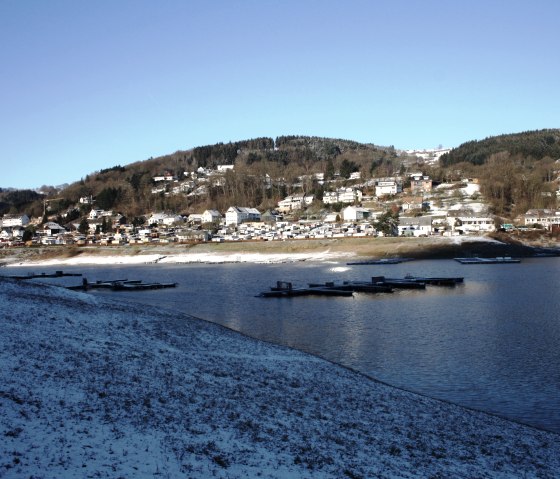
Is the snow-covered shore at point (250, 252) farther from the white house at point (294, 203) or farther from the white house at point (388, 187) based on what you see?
the white house at point (388, 187)

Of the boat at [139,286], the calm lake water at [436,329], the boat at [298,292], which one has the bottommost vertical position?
the calm lake water at [436,329]

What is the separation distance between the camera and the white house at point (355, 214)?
12912 centimetres

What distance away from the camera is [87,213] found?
195375 millimetres

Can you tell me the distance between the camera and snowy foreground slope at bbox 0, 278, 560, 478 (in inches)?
354

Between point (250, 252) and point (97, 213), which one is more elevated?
point (97, 213)

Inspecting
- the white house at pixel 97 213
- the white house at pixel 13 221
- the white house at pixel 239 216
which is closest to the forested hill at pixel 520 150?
the white house at pixel 239 216

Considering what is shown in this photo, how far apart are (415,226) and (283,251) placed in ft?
93.9

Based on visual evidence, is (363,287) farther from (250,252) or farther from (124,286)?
(250,252)

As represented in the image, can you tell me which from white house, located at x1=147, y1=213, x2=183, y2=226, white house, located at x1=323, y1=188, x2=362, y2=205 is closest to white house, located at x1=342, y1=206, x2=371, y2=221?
white house, located at x1=323, y1=188, x2=362, y2=205

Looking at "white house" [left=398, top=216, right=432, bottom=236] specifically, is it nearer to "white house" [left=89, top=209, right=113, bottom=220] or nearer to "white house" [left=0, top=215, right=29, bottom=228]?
"white house" [left=89, top=209, right=113, bottom=220]

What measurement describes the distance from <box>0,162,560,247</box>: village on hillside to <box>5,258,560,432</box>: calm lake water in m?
53.7

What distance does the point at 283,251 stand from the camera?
310 feet

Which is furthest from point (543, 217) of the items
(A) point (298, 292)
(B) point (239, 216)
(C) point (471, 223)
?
(A) point (298, 292)

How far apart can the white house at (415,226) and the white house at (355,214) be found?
21.1m
